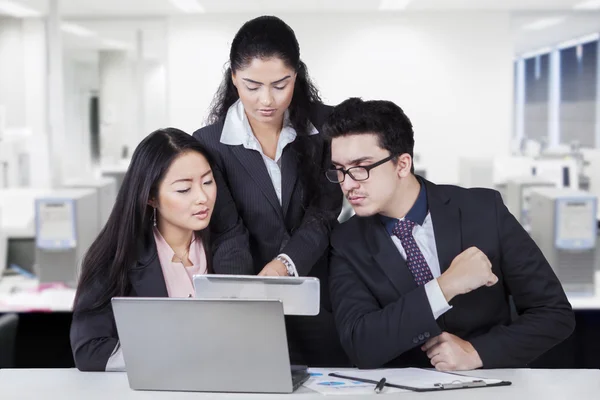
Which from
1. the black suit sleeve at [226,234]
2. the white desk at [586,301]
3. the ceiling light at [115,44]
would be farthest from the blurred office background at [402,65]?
the black suit sleeve at [226,234]

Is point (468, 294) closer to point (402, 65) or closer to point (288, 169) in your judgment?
point (288, 169)

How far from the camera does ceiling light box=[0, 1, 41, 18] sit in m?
10.5

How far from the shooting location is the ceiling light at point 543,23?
1112 cm

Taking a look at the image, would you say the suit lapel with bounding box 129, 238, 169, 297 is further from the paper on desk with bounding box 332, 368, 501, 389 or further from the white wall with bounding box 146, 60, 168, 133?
the white wall with bounding box 146, 60, 168, 133

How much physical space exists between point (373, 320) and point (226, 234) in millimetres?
568

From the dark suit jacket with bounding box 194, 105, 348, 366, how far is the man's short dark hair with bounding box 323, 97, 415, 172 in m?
0.23

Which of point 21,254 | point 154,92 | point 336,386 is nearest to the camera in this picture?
point 336,386

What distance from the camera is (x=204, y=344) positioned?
1.71 metres

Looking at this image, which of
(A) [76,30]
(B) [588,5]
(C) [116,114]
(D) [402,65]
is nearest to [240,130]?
(D) [402,65]

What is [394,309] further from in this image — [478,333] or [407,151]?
[407,151]

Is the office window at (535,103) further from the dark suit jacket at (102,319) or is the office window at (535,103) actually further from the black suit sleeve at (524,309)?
the dark suit jacket at (102,319)

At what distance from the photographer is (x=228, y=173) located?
244cm

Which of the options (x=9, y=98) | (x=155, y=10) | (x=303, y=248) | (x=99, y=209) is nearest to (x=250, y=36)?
(x=303, y=248)

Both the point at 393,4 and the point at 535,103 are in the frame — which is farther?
the point at 535,103
